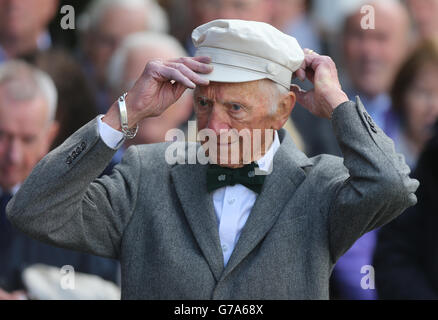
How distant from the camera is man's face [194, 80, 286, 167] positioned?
297 centimetres

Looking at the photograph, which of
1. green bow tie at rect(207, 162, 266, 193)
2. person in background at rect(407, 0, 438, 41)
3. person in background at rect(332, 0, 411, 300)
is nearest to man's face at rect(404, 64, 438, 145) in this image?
person in background at rect(332, 0, 411, 300)

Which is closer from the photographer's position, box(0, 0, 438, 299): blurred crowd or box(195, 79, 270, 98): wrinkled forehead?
box(195, 79, 270, 98): wrinkled forehead

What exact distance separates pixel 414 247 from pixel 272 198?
1484 millimetres

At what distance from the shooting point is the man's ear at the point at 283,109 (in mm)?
3105

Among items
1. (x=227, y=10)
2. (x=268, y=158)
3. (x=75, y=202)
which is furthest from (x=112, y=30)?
(x=75, y=202)

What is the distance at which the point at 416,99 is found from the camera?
521 centimetres

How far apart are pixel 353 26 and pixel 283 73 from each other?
249cm

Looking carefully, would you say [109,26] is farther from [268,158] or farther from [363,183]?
[363,183]

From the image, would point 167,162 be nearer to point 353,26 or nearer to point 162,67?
point 162,67

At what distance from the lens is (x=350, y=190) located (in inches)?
113

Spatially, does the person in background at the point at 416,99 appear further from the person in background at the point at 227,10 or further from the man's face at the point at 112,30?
A: the man's face at the point at 112,30

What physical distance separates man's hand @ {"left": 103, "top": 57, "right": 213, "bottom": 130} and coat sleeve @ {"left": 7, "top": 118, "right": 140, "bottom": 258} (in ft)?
0.47

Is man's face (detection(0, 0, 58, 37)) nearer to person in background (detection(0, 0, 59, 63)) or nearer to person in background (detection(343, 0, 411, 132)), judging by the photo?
person in background (detection(0, 0, 59, 63))
